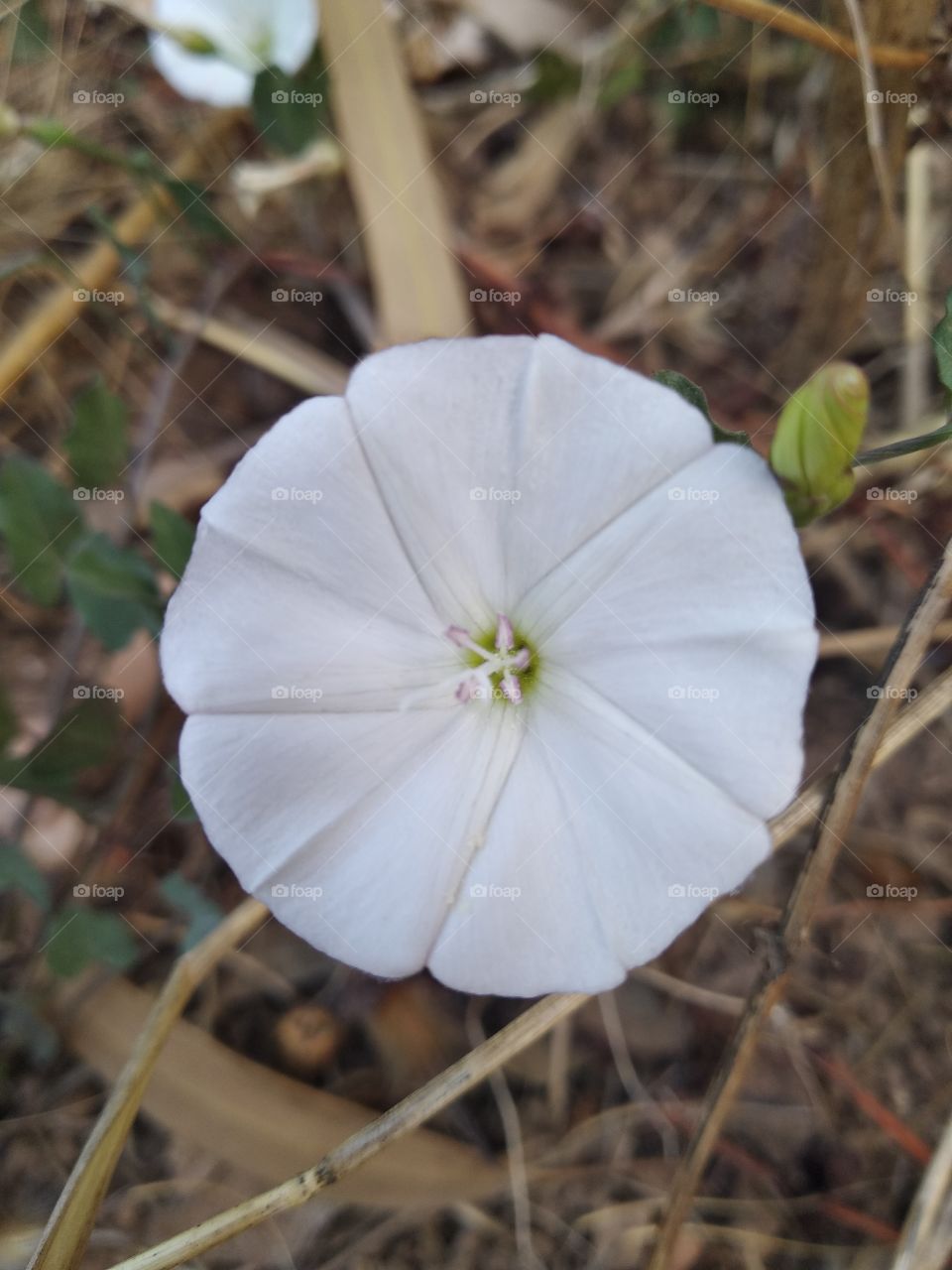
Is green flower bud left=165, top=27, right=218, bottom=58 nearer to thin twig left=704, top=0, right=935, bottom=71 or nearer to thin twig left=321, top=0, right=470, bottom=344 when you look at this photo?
thin twig left=321, top=0, right=470, bottom=344

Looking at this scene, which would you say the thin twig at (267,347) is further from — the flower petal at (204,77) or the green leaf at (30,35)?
the green leaf at (30,35)

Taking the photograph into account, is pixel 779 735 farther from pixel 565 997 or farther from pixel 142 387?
pixel 142 387

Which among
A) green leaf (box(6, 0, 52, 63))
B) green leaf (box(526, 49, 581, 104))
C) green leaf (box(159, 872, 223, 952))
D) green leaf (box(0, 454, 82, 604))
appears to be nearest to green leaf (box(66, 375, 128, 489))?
green leaf (box(0, 454, 82, 604))

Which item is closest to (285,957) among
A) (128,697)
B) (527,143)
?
(128,697)

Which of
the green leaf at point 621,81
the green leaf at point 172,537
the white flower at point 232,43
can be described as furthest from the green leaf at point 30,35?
the green leaf at point 172,537

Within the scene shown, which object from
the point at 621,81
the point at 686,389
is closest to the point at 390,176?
the point at 621,81

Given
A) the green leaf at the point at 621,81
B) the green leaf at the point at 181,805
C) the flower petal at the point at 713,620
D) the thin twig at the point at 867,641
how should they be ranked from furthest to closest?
the green leaf at the point at 621,81 < the thin twig at the point at 867,641 < the green leaf at the point at 181,805 < the flower petal at the point at 713,620
